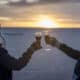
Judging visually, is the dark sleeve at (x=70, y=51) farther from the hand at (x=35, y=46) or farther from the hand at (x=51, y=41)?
the hand at (x=35, y=46)

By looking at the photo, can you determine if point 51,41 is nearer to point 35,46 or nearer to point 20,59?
point 35,46

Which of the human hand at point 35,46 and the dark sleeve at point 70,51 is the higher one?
the human hand at point 35,46

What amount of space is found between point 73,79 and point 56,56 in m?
0.24

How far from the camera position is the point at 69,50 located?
10.4 ft

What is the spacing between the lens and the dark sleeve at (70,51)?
3.12 meters

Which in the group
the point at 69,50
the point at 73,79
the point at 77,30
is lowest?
the point at 73,79

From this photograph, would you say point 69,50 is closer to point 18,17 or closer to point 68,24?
point 68,24

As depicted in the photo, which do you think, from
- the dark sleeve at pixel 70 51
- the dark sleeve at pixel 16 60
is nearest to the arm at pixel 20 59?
the dark sleeve at pixel 16 60

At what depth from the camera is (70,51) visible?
10.4 ft

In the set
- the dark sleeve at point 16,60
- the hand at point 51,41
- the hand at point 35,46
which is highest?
the hand at point 51,41

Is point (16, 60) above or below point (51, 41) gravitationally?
below

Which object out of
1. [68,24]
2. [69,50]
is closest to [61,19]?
[68,24]

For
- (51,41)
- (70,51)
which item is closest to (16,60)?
(51,41)

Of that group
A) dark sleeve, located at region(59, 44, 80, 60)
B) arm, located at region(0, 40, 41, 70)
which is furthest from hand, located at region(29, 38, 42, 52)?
dark sleeve, located at region(59, 44, 80, 60)
